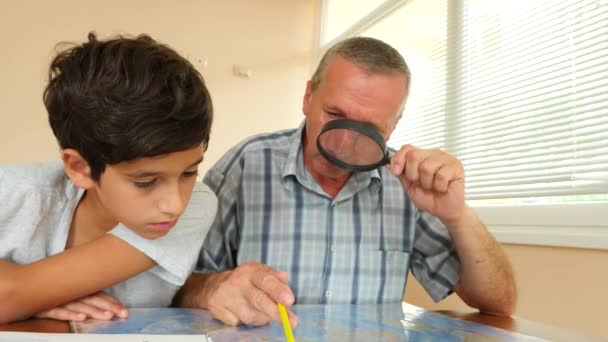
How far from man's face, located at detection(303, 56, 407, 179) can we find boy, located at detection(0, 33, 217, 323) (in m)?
0.50

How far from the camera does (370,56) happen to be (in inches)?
53.6

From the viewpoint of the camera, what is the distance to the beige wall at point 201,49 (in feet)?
10.0

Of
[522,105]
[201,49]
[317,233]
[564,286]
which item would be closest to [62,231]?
[317,233]

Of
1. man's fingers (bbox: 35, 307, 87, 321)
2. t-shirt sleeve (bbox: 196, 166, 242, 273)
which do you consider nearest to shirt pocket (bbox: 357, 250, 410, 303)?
t-shirt sleeve (bbox: 196, 166, 242, 273)

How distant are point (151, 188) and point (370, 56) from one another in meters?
0.78

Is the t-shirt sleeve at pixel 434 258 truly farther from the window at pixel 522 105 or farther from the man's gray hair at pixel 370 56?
the window at pixel 522 105

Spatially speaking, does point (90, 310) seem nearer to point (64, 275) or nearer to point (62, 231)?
point (64, 275)

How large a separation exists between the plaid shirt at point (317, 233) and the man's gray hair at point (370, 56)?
30 centimetres

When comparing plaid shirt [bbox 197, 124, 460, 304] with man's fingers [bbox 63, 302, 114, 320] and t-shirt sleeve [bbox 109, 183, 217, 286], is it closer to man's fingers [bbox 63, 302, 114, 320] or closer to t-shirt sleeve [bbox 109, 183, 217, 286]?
t-shirt sleeve [bbox 109, 183, 217, 286]

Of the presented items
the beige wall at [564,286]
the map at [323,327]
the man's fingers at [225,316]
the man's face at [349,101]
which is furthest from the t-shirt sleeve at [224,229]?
the beige wall at [564,286]

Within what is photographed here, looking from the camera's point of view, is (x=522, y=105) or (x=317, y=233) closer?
(x=317, y=233)

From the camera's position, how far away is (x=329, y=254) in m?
1.37

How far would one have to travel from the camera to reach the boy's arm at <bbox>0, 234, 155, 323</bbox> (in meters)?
0.79

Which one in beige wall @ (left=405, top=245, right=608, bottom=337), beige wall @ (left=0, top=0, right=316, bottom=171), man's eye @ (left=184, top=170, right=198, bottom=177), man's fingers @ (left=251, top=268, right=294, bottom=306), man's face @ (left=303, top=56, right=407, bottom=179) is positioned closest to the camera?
man's fingers @ (left=251, top=268, right=294, bottom=306)
